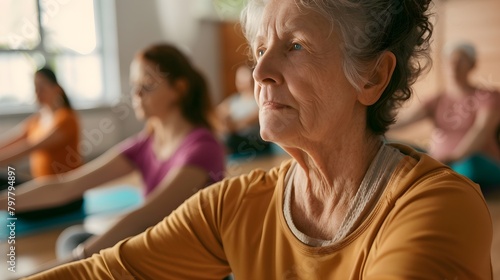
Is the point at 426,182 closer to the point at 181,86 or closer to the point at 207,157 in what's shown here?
the point at 207,157

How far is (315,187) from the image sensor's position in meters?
0.94

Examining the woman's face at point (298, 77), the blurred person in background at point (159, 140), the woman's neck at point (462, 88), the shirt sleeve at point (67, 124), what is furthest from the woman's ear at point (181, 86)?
the woman's neck at point (462, 88)

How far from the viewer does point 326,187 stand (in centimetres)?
92

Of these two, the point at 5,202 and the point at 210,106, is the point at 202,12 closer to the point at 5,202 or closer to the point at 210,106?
the point at 210,106

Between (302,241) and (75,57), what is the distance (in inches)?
214

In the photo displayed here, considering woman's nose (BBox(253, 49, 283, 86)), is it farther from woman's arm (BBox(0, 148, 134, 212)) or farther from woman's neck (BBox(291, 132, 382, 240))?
woman's arm (BBox(0, 148, 134, 212))

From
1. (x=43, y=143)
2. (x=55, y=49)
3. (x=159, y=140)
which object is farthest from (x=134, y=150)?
(x=55, y=49)

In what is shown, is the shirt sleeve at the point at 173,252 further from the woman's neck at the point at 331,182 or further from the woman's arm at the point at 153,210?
the woman's arm at the point at 153,210

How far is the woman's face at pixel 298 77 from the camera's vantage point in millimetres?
851

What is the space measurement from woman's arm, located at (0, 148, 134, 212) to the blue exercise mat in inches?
17.3

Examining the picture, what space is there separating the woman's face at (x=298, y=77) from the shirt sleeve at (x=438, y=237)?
0.66ft

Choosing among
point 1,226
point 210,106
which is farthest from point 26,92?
Answer: point 210,106

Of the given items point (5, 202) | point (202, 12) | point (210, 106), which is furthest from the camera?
point (202, 12)

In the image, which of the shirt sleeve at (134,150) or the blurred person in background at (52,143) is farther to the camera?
the blurred person in background at (52,143)
